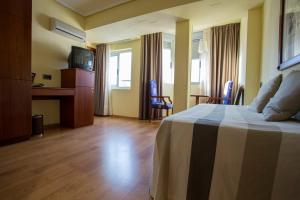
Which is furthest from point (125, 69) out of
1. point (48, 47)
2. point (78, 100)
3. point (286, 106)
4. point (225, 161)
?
point (225, 161)

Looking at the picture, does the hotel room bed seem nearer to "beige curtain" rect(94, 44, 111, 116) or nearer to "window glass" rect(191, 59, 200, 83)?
"window glass" rect(191, 59, 200, 83)

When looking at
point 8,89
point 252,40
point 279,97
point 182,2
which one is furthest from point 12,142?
point 252,40

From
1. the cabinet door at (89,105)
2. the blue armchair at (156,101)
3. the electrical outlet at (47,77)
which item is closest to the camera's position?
the electrical outlet at (47,77)

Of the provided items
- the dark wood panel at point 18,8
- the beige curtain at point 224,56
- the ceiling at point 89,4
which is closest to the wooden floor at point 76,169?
the dark wood panel at point 18,8

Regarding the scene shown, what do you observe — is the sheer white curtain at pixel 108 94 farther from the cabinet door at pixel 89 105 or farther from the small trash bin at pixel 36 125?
the small trash bin at pixel 36 125

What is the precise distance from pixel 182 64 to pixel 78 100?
231cm

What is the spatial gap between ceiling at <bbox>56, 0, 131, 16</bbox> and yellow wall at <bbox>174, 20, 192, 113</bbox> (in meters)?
1.34

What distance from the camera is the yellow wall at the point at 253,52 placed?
291cm

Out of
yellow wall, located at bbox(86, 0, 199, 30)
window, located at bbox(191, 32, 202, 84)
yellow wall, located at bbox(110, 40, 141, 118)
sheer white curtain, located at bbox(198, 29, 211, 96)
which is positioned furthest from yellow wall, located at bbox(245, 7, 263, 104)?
yellow wall, located at bbox(110, 40, 141, 118)

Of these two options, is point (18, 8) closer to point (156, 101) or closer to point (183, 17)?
point (183, 17)

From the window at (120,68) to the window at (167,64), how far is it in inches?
43.3

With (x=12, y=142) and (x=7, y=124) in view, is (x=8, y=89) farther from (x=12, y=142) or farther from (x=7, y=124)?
(x=12, y=142)

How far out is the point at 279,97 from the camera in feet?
3.63

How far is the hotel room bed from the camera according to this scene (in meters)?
0.74
